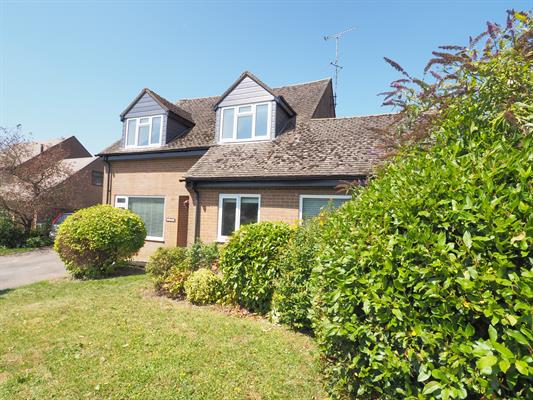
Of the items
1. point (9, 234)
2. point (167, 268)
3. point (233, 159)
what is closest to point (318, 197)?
point (233, 159)

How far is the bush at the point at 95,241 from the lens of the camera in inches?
352

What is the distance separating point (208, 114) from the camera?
15.3 meters

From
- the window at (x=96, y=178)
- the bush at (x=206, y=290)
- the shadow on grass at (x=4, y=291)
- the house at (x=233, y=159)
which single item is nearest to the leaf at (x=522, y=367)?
the bush at (x=206, y=290)

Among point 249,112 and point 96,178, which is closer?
point 249,112

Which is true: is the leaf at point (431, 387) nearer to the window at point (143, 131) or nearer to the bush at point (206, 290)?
the bush at point (206, 290)

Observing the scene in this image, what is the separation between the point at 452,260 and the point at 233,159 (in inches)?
398

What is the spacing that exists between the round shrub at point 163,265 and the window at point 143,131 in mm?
7578

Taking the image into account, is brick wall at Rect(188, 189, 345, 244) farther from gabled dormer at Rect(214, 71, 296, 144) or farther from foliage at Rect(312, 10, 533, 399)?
foliage at Rect(312, 10, 533, 399)

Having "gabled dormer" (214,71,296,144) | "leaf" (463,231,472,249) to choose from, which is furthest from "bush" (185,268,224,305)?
"gabled dormer" (214,71,296,144)

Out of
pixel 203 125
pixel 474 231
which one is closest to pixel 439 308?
pixel 474 231

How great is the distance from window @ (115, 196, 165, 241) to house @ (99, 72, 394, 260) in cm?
5

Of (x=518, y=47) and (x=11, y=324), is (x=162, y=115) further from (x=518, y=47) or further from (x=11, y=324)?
(x=518, y=47)

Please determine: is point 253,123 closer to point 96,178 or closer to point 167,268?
point 167,268

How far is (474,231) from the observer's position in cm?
200
